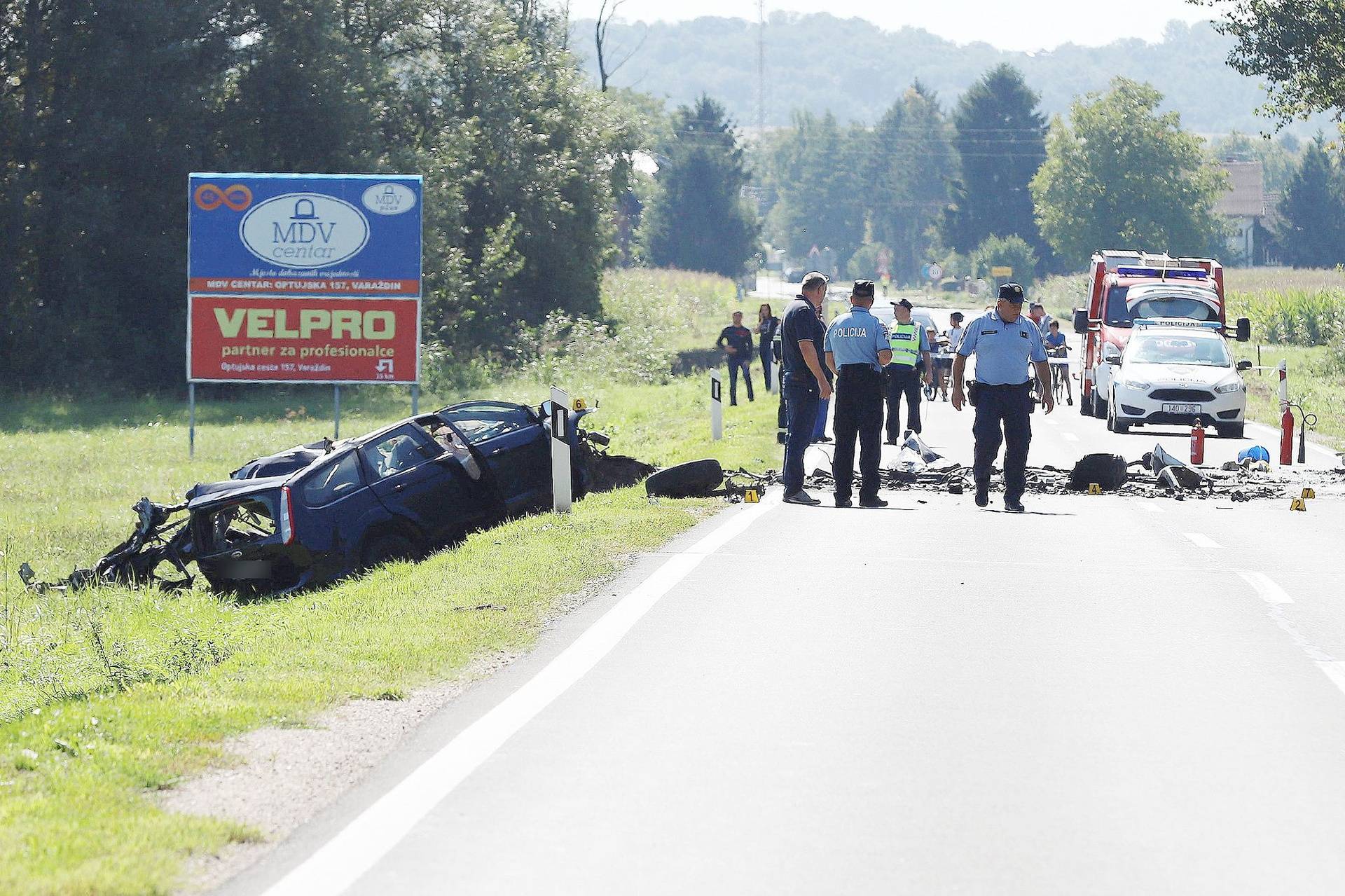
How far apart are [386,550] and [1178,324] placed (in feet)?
61.6

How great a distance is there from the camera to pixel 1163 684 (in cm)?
786

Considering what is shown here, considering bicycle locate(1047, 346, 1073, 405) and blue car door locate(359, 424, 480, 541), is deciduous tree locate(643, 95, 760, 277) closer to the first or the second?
bicycle locate(1047, 346, 1073, 405)

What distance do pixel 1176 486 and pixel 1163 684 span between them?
33.4 ft

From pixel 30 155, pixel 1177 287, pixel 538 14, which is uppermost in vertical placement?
pixel 538 14

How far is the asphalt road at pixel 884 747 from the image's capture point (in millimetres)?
5152

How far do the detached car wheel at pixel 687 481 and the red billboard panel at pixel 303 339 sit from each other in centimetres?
843

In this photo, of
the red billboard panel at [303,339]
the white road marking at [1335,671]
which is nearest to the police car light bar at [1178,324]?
the red billboard panel at [303,339]

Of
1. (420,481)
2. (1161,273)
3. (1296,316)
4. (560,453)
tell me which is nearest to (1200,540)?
(560,453)

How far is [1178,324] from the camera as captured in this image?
28719 millimetres

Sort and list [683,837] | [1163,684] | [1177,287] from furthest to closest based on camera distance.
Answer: [1177,287] → [1163,684] → [683,837]

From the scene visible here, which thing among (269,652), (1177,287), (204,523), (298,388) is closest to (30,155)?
(298,388)

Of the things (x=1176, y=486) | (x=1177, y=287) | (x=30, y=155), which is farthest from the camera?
(x=30, y=155)

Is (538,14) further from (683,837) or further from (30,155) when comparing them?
(683,837)

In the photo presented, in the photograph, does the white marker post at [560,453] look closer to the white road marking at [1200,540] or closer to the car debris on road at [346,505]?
the car debris on road at [346,505]
